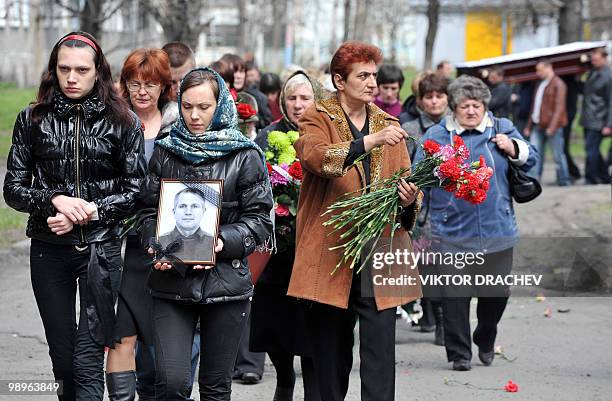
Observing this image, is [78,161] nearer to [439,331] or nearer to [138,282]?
[138,282]

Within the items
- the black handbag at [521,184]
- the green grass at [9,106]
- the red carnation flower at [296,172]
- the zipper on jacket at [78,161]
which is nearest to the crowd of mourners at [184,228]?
the zipper on jacket at [78,161]

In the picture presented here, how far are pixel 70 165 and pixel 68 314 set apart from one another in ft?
2.32

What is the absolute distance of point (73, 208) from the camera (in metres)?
5.35

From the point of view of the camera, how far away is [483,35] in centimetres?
5697

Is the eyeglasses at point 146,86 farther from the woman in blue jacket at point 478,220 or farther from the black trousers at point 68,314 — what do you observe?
the woman in blue jacket at point 478,220

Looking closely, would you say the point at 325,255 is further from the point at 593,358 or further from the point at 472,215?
the point at 593,358

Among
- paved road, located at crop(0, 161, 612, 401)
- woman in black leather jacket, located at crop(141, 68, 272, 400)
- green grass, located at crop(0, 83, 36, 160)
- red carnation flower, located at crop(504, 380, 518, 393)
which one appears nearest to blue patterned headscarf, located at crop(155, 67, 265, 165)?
woman in black leather jacket, located at crop(141, 68, 272, 400)

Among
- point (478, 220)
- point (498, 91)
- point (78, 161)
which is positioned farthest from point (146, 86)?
point (498, 91)

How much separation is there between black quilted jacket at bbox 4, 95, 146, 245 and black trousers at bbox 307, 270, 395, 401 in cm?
121

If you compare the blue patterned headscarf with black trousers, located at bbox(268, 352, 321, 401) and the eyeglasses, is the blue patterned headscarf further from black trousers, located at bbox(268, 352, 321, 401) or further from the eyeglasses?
black trousers, located at bbox(268, 352, 321, 401)

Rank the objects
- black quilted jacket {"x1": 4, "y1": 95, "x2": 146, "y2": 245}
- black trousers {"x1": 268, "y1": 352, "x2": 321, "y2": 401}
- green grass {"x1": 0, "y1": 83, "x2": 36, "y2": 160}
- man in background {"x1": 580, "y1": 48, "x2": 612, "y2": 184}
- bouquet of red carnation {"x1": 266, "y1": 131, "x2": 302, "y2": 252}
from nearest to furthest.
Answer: black quilted jacket {"x1": 4, "y1": 95, "x2": 146, "y2": 245} < black trousers {"x1": 268, "y1": 352, "x2": 321, "y2": 401} < bouquet of red carnation {"x1": 266, "y1": 131, "x2": 302, "y2": 252} < man in background {"x1": 580, "y1": 48, "x2": 612, "y2": 184} < green grass {"x1": 0, "y1": 83, "x2": 36, "y2": 160}

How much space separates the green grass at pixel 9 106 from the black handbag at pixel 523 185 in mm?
13963

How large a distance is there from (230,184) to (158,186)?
1.08ft

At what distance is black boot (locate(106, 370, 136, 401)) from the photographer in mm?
6004
